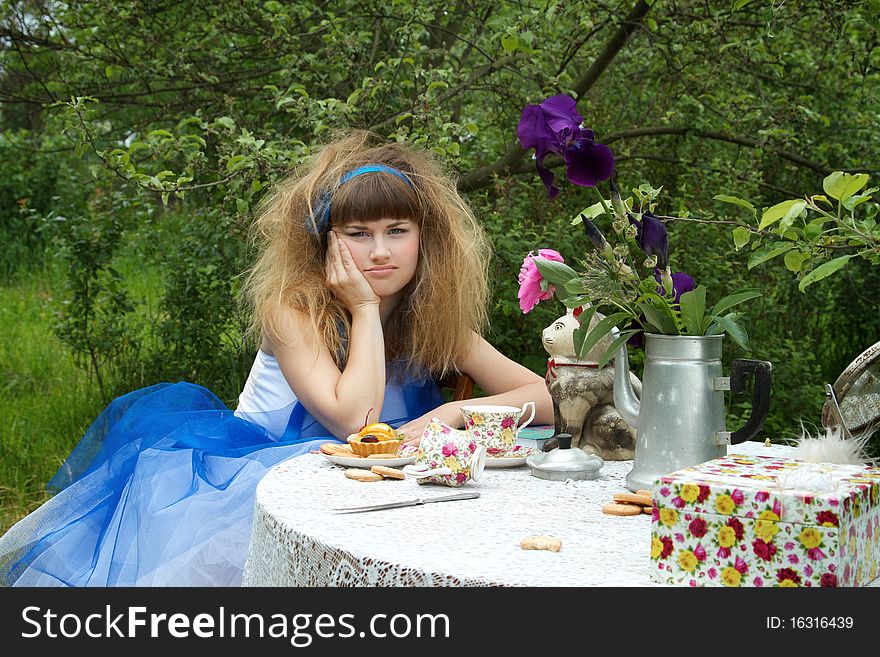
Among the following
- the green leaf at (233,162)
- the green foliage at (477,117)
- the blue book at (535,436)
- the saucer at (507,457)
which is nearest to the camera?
the saucer at (507,457)

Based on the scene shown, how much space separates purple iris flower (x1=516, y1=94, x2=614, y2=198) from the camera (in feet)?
5.28

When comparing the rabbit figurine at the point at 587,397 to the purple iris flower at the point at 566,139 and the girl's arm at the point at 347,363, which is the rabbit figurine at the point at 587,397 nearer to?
the purple iris flower at the point at 566,139

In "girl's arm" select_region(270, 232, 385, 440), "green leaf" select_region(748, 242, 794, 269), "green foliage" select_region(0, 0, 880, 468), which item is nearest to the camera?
"green leaf" select_region(748, 242, 794, 269)

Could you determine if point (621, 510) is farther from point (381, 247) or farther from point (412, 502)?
point (381, 247)

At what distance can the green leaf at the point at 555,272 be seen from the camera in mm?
1801

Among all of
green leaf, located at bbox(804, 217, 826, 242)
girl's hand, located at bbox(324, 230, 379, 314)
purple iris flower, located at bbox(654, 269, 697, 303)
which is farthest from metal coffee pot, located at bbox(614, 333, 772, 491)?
girl's hand, located at bbox(324, 230, 379, 314)

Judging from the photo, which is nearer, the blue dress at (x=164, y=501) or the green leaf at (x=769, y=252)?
the green leaf at (x=769, y=252)

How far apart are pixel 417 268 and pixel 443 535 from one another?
57.6 inches

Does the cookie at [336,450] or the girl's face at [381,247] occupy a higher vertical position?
the girl's face at [381,247]

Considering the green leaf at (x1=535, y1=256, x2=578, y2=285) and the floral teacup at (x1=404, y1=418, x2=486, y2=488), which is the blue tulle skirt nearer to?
the floral teacup at (x1=404, y1=418, x2=486, y2=488)

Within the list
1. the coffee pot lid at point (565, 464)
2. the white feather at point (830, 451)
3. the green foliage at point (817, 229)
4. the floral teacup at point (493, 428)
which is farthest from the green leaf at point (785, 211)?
the floral teacup at point (493, 428)

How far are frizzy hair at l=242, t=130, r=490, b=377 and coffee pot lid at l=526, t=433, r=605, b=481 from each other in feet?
2.80

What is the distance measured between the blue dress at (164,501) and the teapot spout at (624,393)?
608 millimetres

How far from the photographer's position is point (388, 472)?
1883 mm
